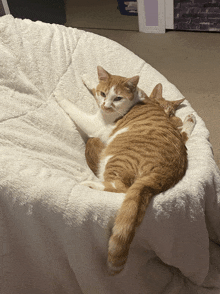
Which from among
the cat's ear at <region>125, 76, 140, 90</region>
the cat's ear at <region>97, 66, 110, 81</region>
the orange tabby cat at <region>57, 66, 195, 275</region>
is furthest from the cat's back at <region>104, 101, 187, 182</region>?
the cat's ear at <region>97, 66, 110, 81</region>

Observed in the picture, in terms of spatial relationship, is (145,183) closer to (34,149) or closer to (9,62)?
(34,149)

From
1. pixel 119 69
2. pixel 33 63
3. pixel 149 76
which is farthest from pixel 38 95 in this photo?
pixel 149 76

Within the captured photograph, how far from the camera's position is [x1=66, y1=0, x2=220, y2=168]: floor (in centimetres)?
237

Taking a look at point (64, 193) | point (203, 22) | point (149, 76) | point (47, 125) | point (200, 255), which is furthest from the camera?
point (203, 22)

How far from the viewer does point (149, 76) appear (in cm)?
173

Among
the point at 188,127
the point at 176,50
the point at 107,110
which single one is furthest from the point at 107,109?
the point at 176,50

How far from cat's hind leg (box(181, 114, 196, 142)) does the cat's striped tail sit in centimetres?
51

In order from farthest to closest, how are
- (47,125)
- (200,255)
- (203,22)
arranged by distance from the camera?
1. (203,22)
2. (47,125)
3. (200,255)

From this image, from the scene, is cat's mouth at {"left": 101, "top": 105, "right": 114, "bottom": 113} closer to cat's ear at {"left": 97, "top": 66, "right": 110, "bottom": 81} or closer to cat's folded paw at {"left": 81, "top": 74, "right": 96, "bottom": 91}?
cat's ear at {"left": 97, "top": 66, "right": 110, "bottom": 81}

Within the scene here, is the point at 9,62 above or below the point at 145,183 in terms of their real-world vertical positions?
above

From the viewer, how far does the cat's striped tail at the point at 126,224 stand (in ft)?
3.09

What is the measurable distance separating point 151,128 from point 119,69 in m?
0.62

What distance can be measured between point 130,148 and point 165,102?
0.41 m

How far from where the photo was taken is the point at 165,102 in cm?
153
